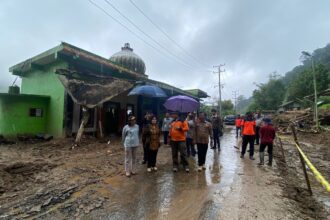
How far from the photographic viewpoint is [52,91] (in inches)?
479

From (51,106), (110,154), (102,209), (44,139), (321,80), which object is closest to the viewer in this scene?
(102,209)

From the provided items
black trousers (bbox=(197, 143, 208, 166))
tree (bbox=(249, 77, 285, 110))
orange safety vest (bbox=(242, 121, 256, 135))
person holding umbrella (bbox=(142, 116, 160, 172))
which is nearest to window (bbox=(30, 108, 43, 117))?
person holding umbrella (bbox=(142, 116, 160, 172))

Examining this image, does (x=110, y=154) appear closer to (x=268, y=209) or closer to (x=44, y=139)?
(x=44, y=139)

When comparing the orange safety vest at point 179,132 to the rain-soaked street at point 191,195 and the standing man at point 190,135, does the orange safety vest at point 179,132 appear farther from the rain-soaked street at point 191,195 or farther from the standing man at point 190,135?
the standing man at point 190,135

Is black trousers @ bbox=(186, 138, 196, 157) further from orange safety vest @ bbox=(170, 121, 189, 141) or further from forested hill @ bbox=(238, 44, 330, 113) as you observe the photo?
forested hill @ bbox=(238, 44, 330, 113)

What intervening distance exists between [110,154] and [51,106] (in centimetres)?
554

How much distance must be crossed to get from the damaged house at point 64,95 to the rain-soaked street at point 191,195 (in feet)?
17.4

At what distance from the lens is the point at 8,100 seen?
1098 centimetres

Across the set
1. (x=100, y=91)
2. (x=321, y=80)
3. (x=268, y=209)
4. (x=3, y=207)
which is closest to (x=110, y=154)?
(x=100, y=91)

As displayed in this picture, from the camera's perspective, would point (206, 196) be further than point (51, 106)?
No

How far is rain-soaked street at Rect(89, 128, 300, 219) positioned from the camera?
3949 mm

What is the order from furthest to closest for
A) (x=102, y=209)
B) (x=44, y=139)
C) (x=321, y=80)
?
1. (x=321, y=80)
2. (x=44, y=139)
3. (x=102, y=209)

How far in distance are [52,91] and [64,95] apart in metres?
1.32

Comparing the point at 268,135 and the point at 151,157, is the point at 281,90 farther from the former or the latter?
the point at 151,157
